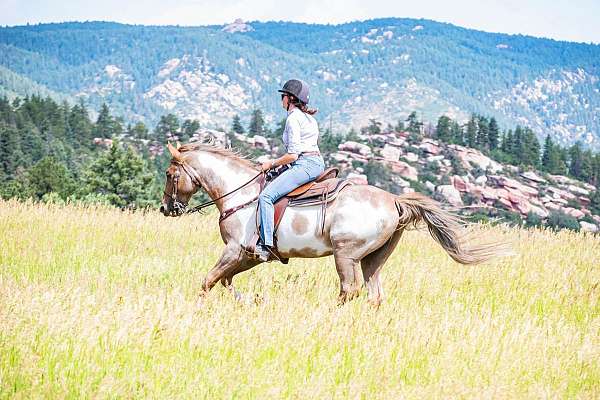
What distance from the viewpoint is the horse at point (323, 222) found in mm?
8219

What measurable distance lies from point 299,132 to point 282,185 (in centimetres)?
67

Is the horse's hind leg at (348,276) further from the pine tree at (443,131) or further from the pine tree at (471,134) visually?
the pine tree at (471,134)

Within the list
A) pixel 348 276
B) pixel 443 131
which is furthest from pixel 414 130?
pixel 348 276

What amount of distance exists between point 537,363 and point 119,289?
16.7 ft

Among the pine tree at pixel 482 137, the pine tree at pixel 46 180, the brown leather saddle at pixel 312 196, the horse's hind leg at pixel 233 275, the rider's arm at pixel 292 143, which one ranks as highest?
the rider's arm at pixel 292 143

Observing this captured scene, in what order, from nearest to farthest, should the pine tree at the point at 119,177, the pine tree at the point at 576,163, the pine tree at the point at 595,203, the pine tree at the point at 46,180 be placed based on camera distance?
1. the pine tree at the point at 119,177
2. the pine tree at the point at 46,180
3. the pine tree at the point at 595,203
4. the pine tree at the point at 576,163

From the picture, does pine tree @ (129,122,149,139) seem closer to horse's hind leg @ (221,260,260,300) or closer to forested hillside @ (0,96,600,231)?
forested hillside @ (0,96,600,231)

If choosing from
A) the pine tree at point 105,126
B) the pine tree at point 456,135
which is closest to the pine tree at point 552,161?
the pine tree at point 456,135

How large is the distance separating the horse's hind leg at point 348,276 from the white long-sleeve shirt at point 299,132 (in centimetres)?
136

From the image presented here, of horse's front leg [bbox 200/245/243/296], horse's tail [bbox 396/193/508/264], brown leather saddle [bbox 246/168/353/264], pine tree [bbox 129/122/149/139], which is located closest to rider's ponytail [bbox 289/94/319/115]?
brown leather saddle [bbox 246/168/353/264]

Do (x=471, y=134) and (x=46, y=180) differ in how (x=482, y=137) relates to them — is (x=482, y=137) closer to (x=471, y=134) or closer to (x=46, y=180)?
(x=471, y=134)

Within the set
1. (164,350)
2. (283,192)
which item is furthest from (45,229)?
(164,350)

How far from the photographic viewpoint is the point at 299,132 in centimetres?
840

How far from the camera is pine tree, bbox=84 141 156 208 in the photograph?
5516 centimetres
